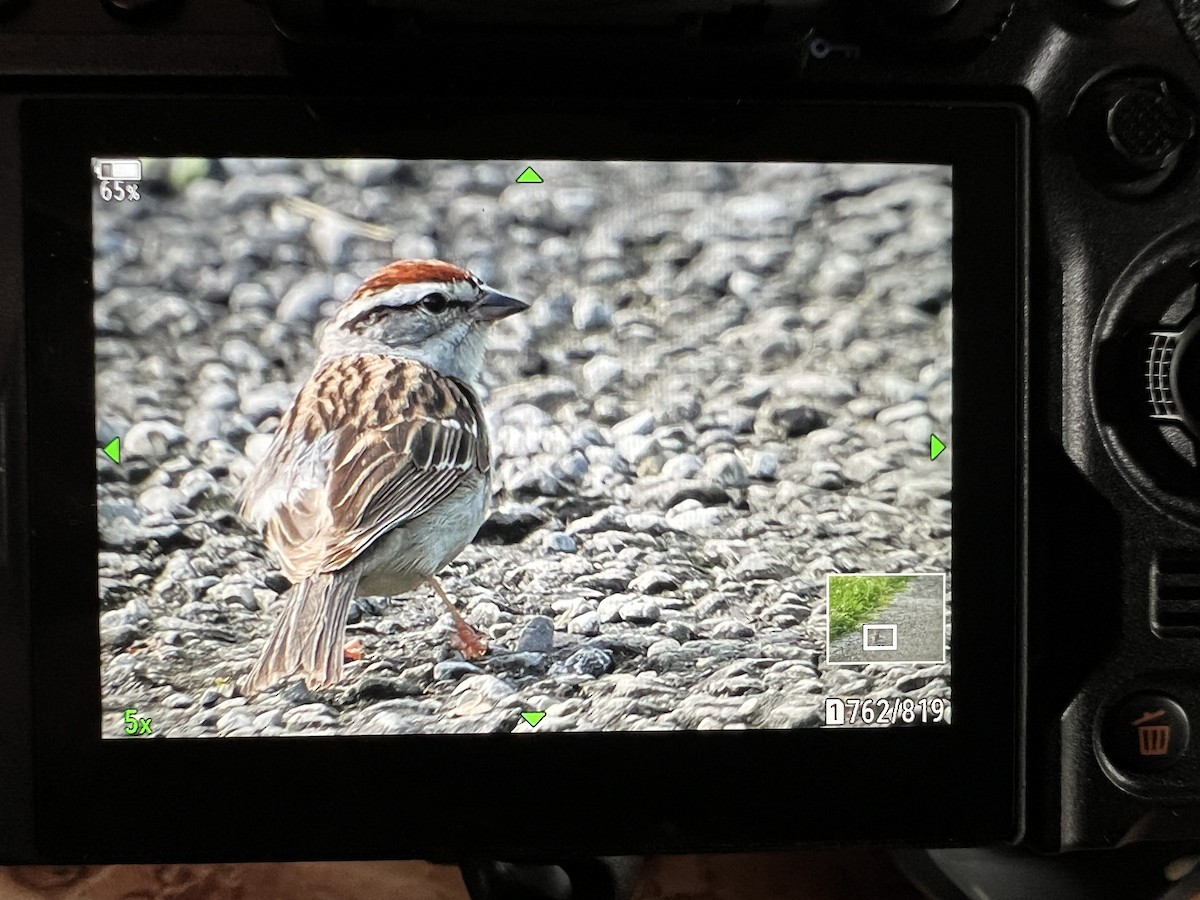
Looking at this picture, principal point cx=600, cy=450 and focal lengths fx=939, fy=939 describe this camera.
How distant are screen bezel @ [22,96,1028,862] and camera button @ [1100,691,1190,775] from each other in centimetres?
5

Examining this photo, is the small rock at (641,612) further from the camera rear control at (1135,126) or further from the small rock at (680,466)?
the camera rear control at (1135,126)

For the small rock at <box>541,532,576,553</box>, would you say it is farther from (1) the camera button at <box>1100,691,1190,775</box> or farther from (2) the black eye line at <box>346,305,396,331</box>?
(1) the camera button at <box>1100,691,1190,775</box>

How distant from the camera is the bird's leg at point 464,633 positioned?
38 cm

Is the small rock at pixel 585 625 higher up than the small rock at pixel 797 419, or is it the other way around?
the small rock at pixel 797 419

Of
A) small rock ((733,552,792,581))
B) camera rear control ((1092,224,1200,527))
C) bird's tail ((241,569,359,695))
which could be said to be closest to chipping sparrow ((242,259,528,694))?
bird's tail ((241,569,359,695))

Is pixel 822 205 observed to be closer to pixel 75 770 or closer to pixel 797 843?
pixel 797 843

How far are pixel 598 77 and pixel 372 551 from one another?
212 millimetres

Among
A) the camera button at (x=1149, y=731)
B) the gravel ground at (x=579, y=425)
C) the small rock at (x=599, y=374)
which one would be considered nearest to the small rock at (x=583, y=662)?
the gravel ground at (x=579, y=425)

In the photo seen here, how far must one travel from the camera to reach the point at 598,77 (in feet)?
1.24

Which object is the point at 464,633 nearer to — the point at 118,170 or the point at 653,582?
the point at 653,582

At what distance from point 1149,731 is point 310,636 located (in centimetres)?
35

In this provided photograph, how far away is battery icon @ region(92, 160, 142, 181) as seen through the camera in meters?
0.37

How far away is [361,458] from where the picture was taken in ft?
1.26

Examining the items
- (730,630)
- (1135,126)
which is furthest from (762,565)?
(1135,126)
